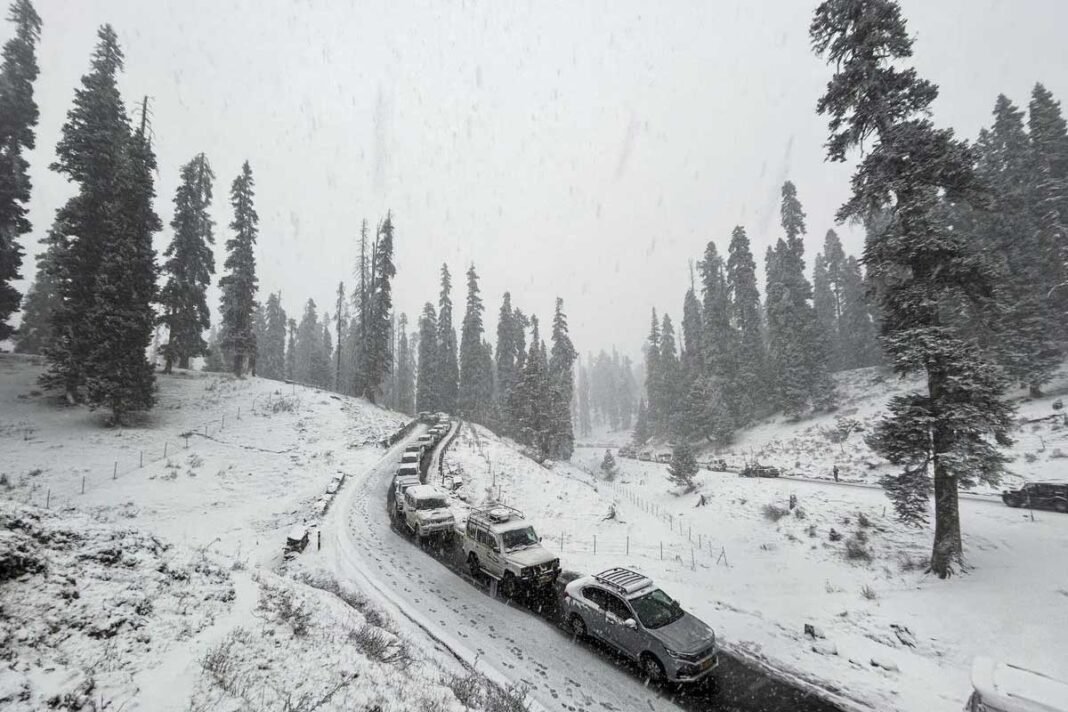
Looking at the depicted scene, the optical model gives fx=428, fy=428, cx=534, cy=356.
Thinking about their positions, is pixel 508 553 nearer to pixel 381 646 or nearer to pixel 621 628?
pixel 621 628

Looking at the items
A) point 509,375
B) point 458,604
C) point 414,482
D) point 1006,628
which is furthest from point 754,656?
point 509,375

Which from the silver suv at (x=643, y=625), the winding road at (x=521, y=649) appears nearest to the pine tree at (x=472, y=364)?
the winding road at (x=521, y=649)

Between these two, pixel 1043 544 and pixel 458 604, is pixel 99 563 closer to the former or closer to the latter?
pixel 458 604

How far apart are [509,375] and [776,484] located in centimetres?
4152

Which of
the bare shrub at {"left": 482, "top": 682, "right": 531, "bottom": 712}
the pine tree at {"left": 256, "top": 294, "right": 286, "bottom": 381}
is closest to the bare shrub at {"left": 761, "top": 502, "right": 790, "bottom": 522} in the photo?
the bare shrub at {"left": 482, "top": 682, "right": 531, "bottom": 712}

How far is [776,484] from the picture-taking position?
26688mm

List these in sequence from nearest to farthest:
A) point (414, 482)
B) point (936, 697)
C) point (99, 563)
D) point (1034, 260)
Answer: point (99, 563), point (936, 697), point (414, 482), point (1034, 260)

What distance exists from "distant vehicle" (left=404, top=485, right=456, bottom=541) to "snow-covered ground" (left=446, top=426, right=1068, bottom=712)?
4482 mm

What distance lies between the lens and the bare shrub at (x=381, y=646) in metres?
7.17

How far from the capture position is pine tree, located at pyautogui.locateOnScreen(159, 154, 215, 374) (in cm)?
3406

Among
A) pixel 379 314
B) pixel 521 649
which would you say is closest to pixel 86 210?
pixel 379 314

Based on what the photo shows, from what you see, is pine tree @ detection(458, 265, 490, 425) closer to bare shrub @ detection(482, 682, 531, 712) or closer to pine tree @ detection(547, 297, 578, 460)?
pine tree @ detection(547, 297, 578, 460)

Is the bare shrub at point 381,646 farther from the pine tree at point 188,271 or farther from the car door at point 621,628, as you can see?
the pine tree at point 188,271

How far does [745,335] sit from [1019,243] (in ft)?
79.8
